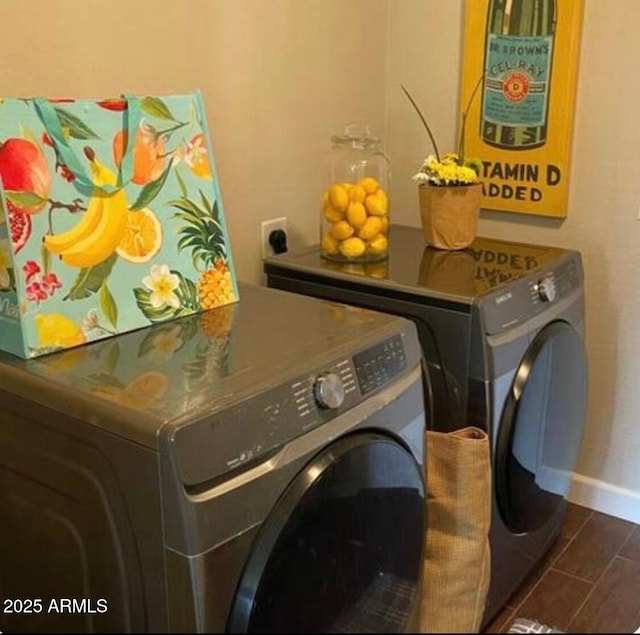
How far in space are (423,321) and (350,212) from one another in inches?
14.6

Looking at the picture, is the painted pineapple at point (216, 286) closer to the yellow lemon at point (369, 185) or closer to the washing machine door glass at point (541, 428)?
the yellow lemon at point (369, 185)

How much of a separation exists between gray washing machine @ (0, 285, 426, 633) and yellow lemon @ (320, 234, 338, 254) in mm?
563

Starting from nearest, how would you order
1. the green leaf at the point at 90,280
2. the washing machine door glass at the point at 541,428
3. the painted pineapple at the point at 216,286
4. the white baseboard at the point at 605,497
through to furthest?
the green leaf at the point at 90,280
the painted pineapple at the point at 216,286
the washing machine door glass at the point at 541,428
the white baseboard at the point at 605,497

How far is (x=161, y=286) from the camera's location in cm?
158

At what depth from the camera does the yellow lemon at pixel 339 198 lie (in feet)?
6.70

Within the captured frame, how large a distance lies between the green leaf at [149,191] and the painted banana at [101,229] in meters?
0.03

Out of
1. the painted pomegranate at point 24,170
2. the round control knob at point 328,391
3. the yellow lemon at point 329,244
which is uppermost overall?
the painted pomegranate at point 24,170

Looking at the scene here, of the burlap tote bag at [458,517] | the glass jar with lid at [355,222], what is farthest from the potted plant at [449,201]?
the burlap tote bag at [458,517]

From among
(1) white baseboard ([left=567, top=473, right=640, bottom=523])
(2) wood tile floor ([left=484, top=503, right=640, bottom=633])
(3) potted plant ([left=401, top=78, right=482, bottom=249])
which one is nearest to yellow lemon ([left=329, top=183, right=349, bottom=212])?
(3) potted plant ([left=401, top=78, right=482, bottom=249])

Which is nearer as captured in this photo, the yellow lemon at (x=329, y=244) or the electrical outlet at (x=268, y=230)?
the yellow lemon at (x=329, y=244)

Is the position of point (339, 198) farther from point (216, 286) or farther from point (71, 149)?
point (71, 149)

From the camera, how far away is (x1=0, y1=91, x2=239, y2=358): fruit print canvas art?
4.51 ft

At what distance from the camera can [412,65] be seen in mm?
2592

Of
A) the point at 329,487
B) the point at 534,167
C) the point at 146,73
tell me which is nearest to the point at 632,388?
the point at 534,167
